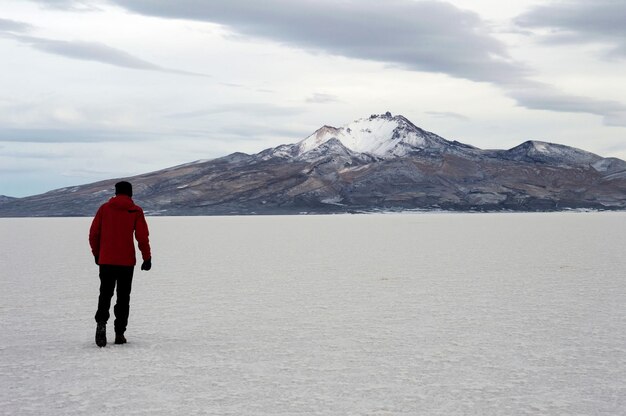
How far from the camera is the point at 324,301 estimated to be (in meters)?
15.4

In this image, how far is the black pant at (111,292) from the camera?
10.7 metres

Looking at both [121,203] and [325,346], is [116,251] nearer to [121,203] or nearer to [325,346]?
[121,203]

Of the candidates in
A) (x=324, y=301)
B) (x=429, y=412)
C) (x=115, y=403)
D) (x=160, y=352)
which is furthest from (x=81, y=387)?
→ (x=324, y=301)

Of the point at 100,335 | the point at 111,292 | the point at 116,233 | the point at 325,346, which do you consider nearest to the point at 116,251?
the point at 116,233

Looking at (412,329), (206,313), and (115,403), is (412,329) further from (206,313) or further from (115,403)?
(115,403)

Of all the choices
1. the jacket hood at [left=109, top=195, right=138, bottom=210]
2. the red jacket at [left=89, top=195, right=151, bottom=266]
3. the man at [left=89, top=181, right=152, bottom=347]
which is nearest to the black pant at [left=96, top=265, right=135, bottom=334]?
the man at [left=89, top=181, right=152, bottom=347]

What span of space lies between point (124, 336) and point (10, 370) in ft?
7.41

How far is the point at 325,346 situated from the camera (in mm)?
10594

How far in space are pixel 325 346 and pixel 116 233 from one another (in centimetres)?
321

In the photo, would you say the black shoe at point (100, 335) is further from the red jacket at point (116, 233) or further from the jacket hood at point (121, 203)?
the jacket hood at point (121, 203)

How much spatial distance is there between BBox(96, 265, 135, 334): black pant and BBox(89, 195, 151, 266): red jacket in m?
0.11

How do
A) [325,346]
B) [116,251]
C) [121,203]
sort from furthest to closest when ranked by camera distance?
[121,203] < [116,251] < [325,346]

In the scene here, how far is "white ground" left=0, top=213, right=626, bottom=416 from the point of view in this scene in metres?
7.77

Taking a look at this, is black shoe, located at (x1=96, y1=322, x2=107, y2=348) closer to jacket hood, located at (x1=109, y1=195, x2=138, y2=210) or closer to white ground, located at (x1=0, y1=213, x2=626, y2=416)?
white ground, located at (x1=0, y1=213, x2=626, y2=416)
